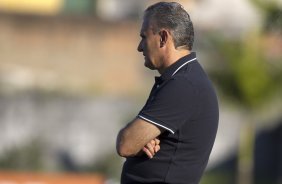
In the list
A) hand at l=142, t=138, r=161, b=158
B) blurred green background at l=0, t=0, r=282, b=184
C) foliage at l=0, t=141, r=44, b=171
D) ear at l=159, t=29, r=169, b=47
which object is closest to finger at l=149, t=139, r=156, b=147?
hand at l=142, t=138, r=161, b=158

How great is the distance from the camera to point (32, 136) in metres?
15.5

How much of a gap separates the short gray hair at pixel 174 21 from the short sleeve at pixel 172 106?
0.23 m

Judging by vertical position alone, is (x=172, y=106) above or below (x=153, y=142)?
above

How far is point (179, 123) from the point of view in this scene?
5.27m

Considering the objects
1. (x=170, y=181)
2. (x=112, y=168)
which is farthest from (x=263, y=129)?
(x=170, y=181)

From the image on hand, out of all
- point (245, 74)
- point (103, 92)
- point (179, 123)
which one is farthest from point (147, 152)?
point (103, 92)

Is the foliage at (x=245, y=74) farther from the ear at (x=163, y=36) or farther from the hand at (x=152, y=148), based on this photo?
the hand at (x=152, y=148)

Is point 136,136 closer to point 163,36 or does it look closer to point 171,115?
point 171,115

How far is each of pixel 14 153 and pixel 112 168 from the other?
140cm

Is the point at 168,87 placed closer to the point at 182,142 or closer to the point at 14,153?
the point at 182,142

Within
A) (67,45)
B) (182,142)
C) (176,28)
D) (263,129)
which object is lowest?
(263,129)

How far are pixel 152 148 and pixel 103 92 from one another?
50.6ft

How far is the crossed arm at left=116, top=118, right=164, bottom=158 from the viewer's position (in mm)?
5270

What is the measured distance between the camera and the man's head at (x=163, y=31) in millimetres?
5379
